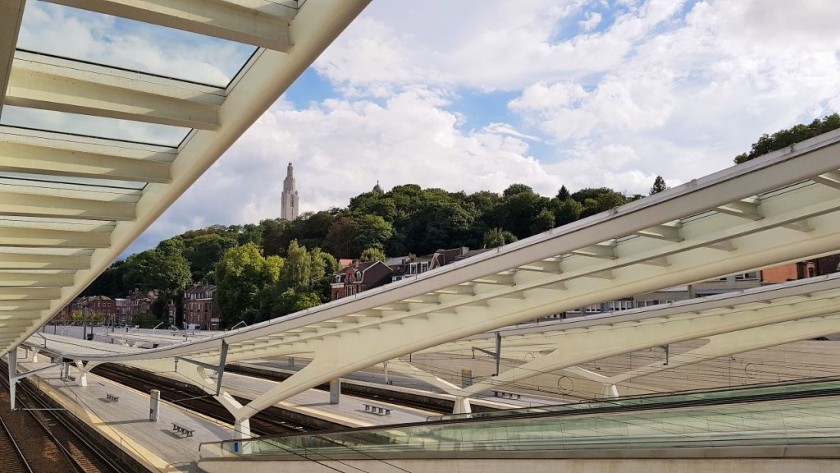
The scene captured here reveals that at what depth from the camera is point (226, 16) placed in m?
4.02

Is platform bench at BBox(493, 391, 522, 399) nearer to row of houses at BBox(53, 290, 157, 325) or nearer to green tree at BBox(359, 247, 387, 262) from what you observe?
green tree at BBox(359, 247, 387, 262)

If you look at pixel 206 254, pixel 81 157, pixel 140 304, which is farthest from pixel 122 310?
pixel 81 157

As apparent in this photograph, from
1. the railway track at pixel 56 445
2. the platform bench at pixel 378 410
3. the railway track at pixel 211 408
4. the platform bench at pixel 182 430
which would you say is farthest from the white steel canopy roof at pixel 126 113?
the platform bench at pixel 378 410

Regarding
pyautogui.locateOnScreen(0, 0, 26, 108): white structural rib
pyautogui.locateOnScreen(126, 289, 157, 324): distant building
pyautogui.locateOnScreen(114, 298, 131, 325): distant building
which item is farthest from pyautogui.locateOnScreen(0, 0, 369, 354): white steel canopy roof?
pyautogui.locateOnScreen(114, 298, 131, 325): distant building

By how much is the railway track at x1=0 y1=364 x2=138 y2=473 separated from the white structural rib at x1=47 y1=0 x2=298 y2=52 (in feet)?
58.6

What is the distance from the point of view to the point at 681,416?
27.1 feet

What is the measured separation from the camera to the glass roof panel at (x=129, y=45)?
4.10m

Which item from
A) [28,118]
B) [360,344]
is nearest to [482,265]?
[360,344]

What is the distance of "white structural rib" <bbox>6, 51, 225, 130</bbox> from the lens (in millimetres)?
4434

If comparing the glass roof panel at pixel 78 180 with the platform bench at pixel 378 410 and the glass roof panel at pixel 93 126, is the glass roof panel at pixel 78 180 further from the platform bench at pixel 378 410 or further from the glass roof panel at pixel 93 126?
the platform bench at pixel 378 410

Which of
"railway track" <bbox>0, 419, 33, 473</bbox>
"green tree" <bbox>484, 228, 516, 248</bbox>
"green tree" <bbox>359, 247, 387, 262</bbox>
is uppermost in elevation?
"green tree" <bbox>484, 228, 516, 248</bbox>

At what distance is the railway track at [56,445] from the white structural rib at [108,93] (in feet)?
54.5

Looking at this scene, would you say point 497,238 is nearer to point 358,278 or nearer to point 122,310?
point 358,278

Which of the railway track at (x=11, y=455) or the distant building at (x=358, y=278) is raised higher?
the distant building at (x=358, y=278)
